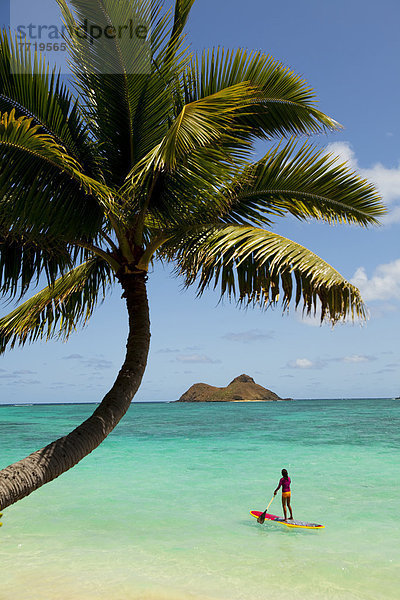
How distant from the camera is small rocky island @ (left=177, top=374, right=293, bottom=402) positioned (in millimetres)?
170375

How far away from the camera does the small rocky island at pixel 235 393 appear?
559 feet

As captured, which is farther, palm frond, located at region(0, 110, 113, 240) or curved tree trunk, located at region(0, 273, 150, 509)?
palm frond, located at region(0, 110, 113, 240)

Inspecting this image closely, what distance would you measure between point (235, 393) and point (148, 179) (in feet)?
550

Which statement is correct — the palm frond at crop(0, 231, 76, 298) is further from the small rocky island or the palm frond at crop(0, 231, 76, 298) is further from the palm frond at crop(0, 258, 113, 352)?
the small rocky island

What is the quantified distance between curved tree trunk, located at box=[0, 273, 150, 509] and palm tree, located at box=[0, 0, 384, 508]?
0.02 metres

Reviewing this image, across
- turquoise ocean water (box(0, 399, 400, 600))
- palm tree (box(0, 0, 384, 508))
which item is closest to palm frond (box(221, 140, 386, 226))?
palm tree (box(0, 0, 384, 508))

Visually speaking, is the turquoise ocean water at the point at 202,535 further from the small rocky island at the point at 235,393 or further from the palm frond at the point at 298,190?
the small rocky island at the point at 235,393

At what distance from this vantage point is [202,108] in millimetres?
4812

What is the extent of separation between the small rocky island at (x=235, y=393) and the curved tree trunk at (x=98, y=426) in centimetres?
16644

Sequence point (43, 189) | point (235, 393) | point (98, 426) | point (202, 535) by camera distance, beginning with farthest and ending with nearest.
Answer: point (235, 393) < point (202, 535) < point (43, 189) < point (98, 426)

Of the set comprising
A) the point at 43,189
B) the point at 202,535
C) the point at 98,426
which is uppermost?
the point at 43,189

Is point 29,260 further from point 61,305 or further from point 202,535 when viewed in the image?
point 202,535

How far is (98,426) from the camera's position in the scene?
5.09 m

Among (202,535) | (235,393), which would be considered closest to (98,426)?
(202,535)
